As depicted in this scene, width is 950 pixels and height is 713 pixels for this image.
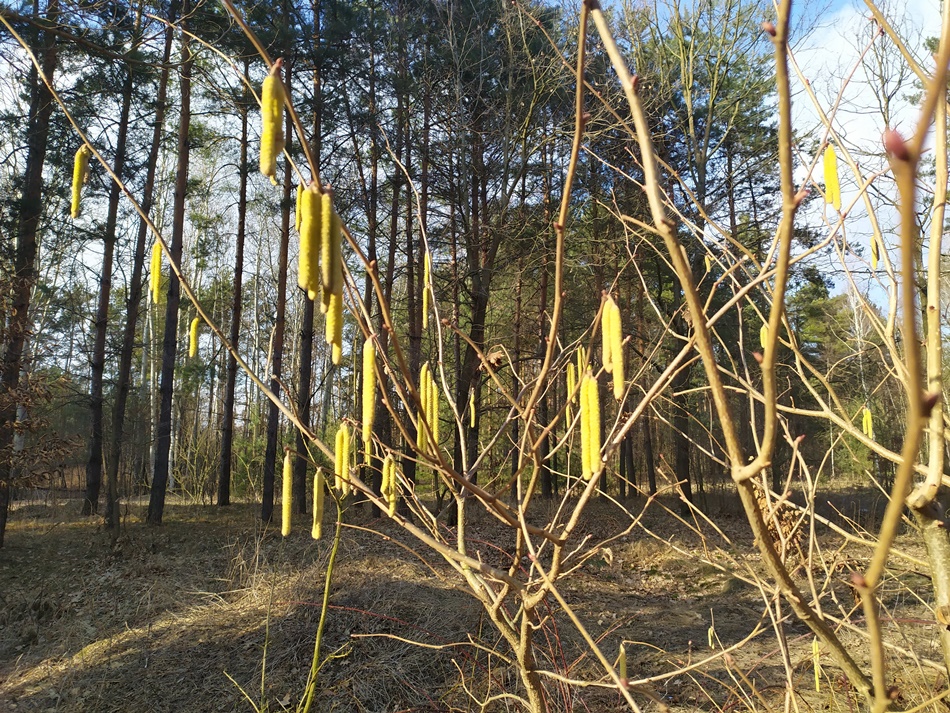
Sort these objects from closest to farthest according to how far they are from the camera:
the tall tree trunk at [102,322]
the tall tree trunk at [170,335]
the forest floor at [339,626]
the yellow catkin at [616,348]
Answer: the yellow catkin at [616,348], the forest floor at [339,626], the tall tree trunk at [170,335], the tall tree trunk at [102,322]

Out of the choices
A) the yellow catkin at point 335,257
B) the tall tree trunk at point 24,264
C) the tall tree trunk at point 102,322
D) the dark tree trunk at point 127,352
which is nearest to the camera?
the yellow catkin at point 335,257

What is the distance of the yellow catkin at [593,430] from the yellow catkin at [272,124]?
497 millimetres

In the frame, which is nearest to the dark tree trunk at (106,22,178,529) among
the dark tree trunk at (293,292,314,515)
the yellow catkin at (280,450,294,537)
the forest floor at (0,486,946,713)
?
the forest floor at (0,486,946,713)

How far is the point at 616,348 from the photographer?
81cm

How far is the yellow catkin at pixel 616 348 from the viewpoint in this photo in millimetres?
789

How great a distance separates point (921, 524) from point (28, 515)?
11987 millimetres

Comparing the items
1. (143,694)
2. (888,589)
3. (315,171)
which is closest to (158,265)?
(315,171)

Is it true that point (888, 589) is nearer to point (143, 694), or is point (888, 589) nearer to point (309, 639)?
point (309, 639)

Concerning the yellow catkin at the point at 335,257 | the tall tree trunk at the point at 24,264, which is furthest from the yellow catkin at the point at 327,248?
the tall tree trunk at the point at 24,264

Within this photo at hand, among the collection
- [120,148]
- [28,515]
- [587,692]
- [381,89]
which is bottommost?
[587,692]

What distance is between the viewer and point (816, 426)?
17453 mm

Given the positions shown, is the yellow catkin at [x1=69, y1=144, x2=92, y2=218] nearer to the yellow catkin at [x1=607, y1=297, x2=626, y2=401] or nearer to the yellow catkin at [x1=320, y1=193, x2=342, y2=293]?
the yellow catkin at [x1=320, y1=193, x2=342, y2=293]

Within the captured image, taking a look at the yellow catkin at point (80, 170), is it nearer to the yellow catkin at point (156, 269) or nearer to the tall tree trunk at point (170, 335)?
the yellow catkin at point (156, 269)

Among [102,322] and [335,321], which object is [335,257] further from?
[102,322]
